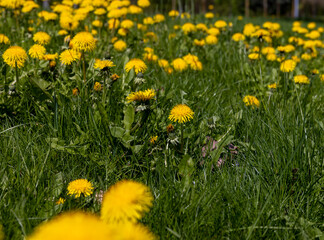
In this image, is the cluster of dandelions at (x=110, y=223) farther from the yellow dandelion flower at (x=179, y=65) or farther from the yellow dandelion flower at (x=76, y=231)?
the yellow dandelion flower at (x=179, y=65)

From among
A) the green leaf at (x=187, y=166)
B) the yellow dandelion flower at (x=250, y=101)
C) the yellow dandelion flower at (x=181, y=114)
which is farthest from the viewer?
the yellow dandelion flower at (x=250, y=101)

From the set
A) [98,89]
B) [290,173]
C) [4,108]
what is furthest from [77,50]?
[290,173]

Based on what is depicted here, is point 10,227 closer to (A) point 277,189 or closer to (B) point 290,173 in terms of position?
(A) point 277,189

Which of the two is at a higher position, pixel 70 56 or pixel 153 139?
pixel 70 56

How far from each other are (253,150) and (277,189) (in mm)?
472

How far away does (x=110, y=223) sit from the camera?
94 cm

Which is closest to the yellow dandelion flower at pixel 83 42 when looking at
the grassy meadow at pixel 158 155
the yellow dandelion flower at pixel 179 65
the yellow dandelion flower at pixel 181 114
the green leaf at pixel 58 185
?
the grassy meadow at pixel 158 155

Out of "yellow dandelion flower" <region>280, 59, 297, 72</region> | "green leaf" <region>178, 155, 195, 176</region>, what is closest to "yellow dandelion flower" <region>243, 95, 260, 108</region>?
"yellow dandelion flower" <region>280, 59, 297, 72</region>

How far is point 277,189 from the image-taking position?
1.61 m

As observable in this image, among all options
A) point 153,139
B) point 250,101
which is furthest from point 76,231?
point 250,101

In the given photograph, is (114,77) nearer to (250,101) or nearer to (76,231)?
(250,101)

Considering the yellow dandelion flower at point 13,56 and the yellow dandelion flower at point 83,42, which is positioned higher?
the yellow dandelion flower at point 83,42

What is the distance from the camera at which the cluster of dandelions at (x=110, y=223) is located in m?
0.68

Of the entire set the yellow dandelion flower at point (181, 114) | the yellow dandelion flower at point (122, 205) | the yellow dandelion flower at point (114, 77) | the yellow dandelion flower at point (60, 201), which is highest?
the yellow dandelion flower at point (114, 77)
